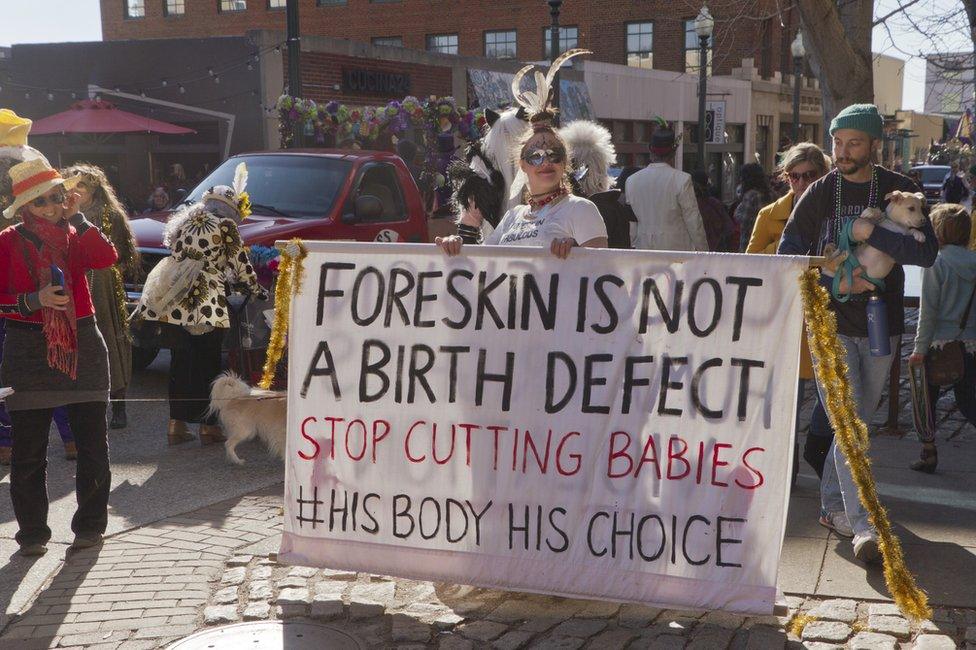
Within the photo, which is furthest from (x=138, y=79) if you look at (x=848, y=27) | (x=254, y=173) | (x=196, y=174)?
(x=848, y=27)

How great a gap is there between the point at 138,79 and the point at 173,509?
20.1 metres

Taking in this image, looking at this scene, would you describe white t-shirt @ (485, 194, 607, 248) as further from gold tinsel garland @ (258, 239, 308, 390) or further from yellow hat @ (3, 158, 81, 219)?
yellow hat @ (3, 158, 81, 219)

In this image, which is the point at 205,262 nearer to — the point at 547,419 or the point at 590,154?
the point at 590,154

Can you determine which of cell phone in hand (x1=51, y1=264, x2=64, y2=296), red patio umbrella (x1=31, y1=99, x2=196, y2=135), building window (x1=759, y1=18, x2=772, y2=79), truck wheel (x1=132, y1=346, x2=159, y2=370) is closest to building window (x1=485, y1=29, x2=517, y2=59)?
building window (x1=759, y1=18, x2=772, y2=79)

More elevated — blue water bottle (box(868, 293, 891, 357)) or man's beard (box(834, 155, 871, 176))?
man's beard (box(834, 155, 871, 176))

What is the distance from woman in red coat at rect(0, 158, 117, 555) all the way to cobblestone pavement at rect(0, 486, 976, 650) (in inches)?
11.8

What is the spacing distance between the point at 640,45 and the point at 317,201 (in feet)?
117

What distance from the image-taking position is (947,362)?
21.0ft

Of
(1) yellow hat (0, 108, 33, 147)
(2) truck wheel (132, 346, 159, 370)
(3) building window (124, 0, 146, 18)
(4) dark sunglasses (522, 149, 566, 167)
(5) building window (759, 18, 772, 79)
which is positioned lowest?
(2) truck wheel (132, 346, 159, 370)

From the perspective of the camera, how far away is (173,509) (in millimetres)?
6000

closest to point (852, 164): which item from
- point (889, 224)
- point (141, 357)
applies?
point (889, 224)

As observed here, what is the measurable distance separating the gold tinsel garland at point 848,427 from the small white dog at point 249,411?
10.6 ft

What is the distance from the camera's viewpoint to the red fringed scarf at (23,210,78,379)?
5098 millimetres

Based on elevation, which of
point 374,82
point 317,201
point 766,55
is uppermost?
point 766,55
